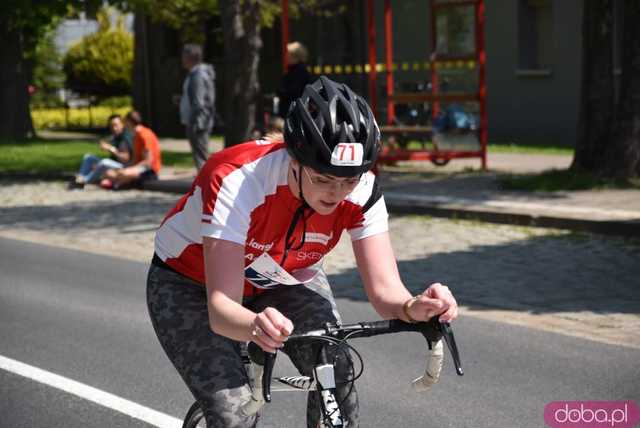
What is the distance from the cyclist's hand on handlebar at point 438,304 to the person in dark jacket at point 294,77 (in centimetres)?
1132

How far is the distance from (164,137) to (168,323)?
27.8 metres

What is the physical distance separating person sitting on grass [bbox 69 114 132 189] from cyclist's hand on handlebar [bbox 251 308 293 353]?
14.5 meters

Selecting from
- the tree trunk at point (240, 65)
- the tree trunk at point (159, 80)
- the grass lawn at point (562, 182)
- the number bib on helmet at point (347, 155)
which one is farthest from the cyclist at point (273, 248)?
the tree trunk at point (159, 80)

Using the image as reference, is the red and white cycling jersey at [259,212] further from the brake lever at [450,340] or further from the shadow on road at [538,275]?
the shadow on road at [538,275]

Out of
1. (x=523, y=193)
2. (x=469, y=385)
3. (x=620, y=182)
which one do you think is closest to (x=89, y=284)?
(x=469, y=385)

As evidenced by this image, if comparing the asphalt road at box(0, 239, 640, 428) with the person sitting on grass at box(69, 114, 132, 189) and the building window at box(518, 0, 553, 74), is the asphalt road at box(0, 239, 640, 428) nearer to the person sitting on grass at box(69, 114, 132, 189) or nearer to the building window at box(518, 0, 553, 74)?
the person sitting on grass at box(69, 114, 132, 189)

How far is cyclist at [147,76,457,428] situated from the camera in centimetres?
340

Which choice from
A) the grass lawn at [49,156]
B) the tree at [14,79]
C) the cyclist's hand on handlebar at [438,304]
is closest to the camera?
the cyclist's hand on handlebar at [438,304]

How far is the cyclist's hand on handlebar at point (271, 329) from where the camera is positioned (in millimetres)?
3012

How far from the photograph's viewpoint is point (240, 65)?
1847cm

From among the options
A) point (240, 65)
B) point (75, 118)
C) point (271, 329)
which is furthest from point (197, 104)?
point (75, 118)

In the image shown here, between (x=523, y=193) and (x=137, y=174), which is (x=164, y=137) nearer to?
(x=137, y=174)

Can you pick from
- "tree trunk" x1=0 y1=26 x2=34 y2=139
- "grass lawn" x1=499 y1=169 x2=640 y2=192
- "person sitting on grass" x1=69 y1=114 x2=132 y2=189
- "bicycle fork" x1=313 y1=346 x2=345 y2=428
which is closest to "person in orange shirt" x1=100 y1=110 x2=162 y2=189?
"person sitting on grass" x1=69 y1=114 x2=132 y2=189

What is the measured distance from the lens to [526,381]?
6.38 metres
